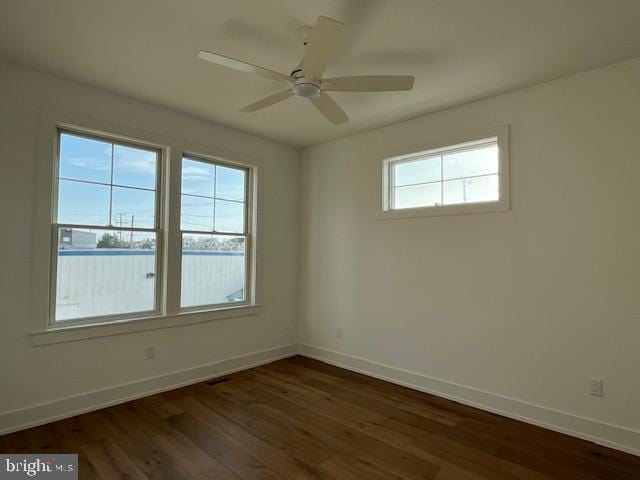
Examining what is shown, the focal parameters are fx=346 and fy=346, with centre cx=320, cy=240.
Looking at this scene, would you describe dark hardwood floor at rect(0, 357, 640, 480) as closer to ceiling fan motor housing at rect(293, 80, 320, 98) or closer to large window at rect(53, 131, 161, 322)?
large window at rect(53, 131, 161, 322)

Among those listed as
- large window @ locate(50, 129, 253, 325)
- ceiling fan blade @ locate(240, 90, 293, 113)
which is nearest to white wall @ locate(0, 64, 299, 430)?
large window @ locate(50, 129, 253, 325)

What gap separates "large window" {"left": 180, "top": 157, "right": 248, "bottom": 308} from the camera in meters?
3.67

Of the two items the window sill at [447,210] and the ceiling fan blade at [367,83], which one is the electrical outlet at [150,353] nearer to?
the window sill at [447,210]

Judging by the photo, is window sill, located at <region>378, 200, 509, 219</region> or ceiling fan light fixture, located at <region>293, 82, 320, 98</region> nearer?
ceiling fan light fixture, located at <region>293, 82, 320, 98</region>

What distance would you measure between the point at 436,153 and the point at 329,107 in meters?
1.51

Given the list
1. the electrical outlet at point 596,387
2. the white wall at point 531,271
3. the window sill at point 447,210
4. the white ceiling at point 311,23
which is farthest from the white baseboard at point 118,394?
the electrical outlet at point 596,387

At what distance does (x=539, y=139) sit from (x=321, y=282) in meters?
2.76

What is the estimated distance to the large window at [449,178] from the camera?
3109 millimetres

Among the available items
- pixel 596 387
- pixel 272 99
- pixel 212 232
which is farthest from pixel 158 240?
pixel 596 387

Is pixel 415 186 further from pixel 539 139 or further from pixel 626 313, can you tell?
pixel 626 313

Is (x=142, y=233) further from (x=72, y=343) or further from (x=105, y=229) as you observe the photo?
(x=72, y=343)

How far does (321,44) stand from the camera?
181cm

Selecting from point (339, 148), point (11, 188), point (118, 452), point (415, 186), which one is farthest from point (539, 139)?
point (11, 188)

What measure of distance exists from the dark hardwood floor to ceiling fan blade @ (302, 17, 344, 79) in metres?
2.45
